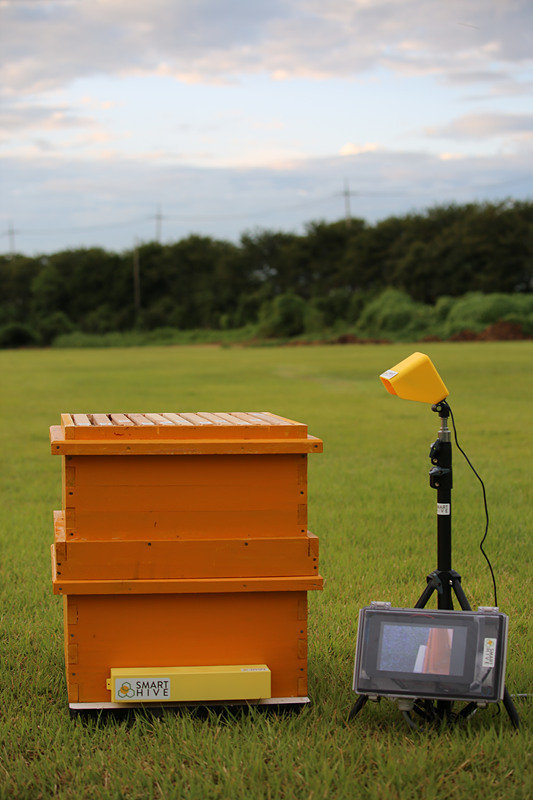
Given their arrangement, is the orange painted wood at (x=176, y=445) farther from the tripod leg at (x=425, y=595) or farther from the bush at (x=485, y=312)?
the bush at (x=485, y=312)

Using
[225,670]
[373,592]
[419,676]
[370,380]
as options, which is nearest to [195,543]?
[225,670]

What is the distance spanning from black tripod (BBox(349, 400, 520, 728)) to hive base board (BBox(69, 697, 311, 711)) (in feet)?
0.96

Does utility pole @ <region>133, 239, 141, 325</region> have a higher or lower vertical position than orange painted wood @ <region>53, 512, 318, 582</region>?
higher

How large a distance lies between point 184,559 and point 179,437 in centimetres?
49

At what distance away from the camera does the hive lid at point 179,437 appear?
11.7ft

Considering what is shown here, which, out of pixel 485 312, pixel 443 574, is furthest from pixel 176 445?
pixel 485 312

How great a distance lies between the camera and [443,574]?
3707 mm

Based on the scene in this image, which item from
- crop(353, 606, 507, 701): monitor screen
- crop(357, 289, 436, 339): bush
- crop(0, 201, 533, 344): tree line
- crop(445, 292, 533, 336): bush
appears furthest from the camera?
crop(0, 201, 533, 344): tree line

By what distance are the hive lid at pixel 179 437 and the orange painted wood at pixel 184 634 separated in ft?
2.02

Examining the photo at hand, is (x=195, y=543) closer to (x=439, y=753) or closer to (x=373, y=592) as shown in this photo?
(x=439, y=753)

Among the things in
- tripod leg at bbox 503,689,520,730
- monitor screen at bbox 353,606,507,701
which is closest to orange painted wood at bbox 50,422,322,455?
monitor screen at bbox 353,606,507,701

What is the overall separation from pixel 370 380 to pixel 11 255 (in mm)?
60275

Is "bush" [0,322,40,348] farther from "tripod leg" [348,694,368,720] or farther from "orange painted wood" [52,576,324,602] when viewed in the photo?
"tripod leg" [348,694,368,720]

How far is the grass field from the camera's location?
10.4 feet
